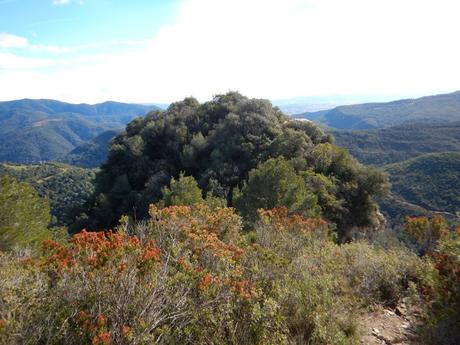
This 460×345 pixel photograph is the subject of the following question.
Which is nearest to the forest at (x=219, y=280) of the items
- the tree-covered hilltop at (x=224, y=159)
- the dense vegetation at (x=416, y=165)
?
the tree-covered hilltop at (x=224, y=159)

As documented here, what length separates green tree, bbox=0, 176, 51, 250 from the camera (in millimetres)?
15555

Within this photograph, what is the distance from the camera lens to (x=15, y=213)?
16.1 m

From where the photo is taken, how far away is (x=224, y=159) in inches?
1232

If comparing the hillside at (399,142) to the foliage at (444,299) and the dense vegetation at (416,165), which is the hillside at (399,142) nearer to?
the dense vegetation at (416,165)

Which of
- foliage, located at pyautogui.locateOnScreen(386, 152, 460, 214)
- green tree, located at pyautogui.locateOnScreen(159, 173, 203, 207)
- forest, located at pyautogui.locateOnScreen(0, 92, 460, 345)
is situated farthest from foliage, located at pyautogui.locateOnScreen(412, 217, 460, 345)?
foliage, located at pyautogui.locateOnScreen(386, 152, 460, 214)

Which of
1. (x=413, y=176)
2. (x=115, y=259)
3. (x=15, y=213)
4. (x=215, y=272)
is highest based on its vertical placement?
(x=115, y=259)

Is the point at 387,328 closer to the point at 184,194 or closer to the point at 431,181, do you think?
the point at 184,194

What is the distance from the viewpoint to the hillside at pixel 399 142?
91312 millimetres

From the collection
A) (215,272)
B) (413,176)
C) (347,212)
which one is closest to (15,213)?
(215,272)

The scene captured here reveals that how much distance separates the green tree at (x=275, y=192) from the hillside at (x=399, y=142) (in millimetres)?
78809

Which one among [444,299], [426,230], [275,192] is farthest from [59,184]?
[444,299]

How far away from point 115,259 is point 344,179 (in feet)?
79.7

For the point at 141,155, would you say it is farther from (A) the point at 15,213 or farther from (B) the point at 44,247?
(B) the point at 44,247

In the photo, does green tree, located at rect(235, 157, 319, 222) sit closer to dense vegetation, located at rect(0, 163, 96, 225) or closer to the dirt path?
the dirt path
